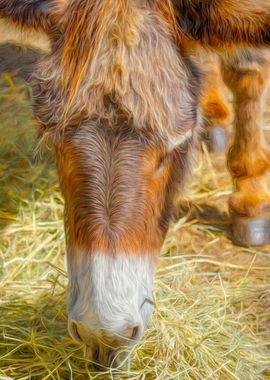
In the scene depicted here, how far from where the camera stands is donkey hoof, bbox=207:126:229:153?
20.8 feet

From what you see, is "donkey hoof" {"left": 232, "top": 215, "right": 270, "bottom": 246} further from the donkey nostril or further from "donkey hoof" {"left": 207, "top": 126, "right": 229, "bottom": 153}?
the donkey nostril

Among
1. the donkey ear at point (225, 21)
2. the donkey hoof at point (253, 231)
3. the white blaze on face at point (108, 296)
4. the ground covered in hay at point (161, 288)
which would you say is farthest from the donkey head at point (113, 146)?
the donkey hoof at point (253, 231)

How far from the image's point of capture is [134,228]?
3436 millimetres

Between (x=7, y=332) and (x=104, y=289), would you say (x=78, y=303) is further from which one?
(x=7, y=332)

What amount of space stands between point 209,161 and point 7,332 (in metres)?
2.57

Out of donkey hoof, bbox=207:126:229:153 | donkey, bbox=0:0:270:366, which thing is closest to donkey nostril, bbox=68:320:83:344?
donkey, bbox=0:0:270:366

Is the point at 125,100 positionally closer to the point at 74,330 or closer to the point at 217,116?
the point at 74,330

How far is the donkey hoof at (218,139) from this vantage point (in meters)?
6.33

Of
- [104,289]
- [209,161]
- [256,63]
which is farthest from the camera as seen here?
[209,161]

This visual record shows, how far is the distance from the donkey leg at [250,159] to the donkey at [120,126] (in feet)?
5.56

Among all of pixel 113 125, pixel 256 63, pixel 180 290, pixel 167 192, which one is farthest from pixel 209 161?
pixel 113 125

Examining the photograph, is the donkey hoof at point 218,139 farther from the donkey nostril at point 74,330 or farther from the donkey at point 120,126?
the donkey nostril at point 74,330

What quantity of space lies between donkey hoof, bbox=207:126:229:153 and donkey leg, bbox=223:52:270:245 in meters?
0.77

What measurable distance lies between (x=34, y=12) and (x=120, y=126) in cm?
89
